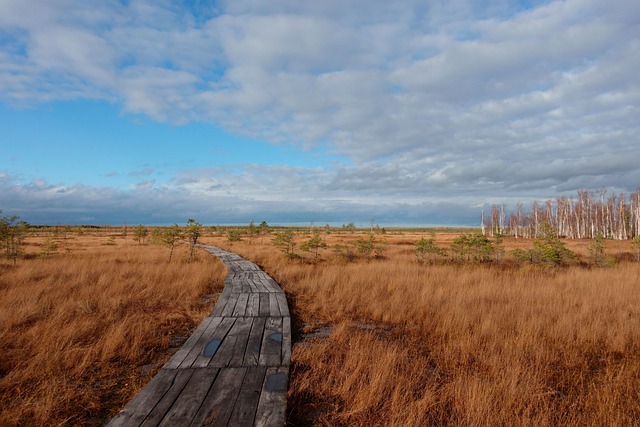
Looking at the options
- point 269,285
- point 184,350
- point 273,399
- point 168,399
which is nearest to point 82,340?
point 184,350

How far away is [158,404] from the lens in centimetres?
296

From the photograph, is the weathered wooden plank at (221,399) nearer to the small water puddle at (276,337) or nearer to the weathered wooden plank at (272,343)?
the weathered wooden plank at (272,343)

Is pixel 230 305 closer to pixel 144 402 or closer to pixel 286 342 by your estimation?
pixel 286 342

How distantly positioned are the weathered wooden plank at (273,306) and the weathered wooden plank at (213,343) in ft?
2.88

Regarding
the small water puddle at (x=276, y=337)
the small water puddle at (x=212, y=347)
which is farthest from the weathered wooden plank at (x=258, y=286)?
the small water puddle at (x=212, y=347)

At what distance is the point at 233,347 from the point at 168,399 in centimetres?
148

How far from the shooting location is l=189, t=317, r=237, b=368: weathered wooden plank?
396 centimetres

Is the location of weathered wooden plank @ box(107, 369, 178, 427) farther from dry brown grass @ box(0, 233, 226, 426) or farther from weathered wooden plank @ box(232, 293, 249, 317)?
weathered wooden plank @ box(232, 293, 249, 317)

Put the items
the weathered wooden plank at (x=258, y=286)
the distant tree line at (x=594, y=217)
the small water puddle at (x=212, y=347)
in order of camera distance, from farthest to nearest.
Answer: the distant tree line at (x=594, y=217), the weathered wooden plank at (x=258, y=286), the small water puddle at (x=212, y=347)

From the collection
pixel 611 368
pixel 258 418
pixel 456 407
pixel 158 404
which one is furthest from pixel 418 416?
pixel 611 368

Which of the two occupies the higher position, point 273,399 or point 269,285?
point 273,399

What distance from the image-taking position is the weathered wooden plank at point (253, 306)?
6.45 m

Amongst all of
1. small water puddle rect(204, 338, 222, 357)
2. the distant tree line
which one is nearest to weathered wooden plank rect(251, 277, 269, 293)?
small water puddle rect(204, 338, 222, 357)

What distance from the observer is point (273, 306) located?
7105 mm
